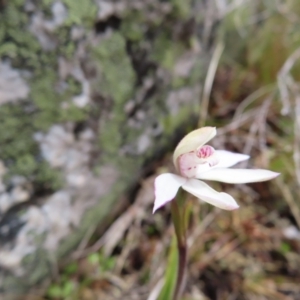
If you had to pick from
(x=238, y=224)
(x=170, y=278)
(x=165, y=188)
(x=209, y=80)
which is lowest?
(x=238, y=224)

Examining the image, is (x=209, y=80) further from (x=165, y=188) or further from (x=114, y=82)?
(x=165, y=188)

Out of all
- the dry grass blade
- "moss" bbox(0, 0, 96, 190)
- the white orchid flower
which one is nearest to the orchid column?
the white orchid flower

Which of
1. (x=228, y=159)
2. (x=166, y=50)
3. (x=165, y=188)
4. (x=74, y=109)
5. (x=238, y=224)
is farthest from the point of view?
(x=238, y=224)

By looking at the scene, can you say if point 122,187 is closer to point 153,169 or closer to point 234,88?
point 153,169

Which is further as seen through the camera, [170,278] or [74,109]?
[74,109]

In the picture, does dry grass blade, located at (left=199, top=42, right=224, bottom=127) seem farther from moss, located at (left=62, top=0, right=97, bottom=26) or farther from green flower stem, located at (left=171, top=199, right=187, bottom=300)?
green flower stem, located at (left=171, top=199, right=187, bottom=300)

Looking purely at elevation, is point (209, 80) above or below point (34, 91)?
below

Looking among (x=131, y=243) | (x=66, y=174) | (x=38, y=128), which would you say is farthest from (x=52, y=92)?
(x=131, y=243)

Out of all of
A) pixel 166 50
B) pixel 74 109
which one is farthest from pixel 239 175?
pixel 166 50
